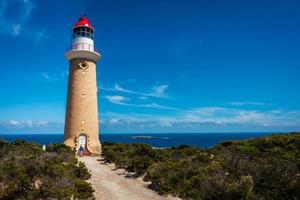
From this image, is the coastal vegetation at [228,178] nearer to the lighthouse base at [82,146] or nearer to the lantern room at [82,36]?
the lighthouse base at [82,146]

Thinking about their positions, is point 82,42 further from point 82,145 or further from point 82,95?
point 82,145

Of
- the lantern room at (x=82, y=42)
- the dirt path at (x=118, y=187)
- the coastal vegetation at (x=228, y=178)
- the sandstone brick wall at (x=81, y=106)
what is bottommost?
the dirt path at (x=118, y=187)

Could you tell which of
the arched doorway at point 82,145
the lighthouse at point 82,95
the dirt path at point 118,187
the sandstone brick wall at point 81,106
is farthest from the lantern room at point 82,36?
the dirt path at point 118,187

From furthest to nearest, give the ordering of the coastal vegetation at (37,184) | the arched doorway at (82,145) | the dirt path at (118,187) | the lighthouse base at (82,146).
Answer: the arched doorway at (82,145), the lighthouse base at (82,146), the dirt path at (118,187), the coastal vegetation at (37,184)

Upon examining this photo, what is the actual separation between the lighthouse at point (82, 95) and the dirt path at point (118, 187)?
25.0 feet

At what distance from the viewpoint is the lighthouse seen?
923 inches

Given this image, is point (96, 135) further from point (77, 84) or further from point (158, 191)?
point (158, 191)

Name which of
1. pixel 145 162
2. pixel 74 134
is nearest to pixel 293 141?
pixel 145 162

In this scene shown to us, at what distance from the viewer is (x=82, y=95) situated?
77.3 ft

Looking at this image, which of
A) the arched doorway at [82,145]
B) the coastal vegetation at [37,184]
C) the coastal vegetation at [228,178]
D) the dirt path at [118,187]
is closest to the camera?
the coastal vegetation at [228,178]

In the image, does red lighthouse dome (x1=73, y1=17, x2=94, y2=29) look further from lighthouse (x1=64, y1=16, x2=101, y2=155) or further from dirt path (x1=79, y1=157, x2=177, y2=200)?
dirt path (x1=79, y1=157, x2=177, y2=200)

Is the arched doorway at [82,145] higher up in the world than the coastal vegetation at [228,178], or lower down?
higher up

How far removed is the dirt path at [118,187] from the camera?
10852 mm

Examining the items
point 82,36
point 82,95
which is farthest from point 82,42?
point 82,95
